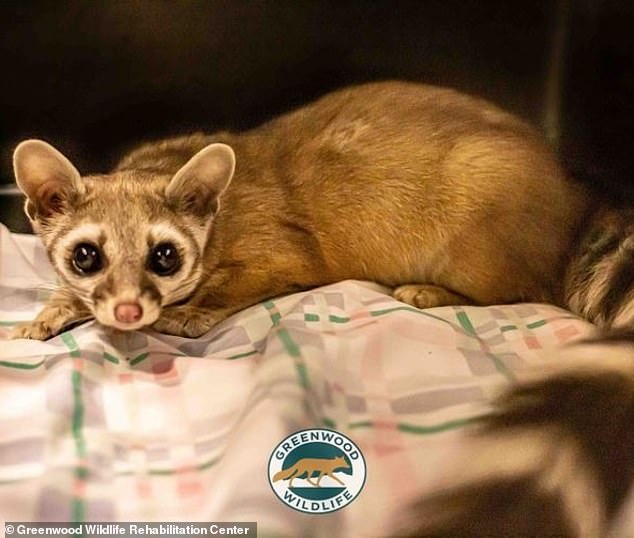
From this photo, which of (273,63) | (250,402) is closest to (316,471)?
(250,402)

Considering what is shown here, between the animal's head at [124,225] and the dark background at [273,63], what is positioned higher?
the dark background at [273,63]

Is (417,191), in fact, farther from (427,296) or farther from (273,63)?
(273,63)

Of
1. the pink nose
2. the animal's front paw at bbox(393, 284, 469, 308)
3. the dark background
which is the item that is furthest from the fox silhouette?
the dark background

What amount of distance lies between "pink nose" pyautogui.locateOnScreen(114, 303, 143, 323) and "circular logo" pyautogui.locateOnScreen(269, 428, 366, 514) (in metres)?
0.27

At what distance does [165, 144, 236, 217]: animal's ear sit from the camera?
3.84ft

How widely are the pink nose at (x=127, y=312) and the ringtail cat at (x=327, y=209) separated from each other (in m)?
0.06

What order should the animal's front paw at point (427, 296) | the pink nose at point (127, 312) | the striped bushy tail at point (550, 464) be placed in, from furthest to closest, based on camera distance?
the animal's front paw at point (427, 296) < the pink nose at point (127, 312) < the striped bushy tail at point (550, 464)

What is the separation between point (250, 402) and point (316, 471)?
0.13m

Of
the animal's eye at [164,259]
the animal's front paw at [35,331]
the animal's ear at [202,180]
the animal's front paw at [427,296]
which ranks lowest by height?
the animal's front paw at [35,331]

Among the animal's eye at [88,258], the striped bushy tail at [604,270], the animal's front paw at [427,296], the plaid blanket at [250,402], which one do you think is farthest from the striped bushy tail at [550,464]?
the animal's eye at [88,258]

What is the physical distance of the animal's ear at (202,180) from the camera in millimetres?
1170

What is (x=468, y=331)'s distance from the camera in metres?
1.19

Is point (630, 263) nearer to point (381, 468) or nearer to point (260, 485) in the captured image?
point (381, 468)

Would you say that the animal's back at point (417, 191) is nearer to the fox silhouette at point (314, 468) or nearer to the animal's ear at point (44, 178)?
the animal's ear at point (44, 178)
